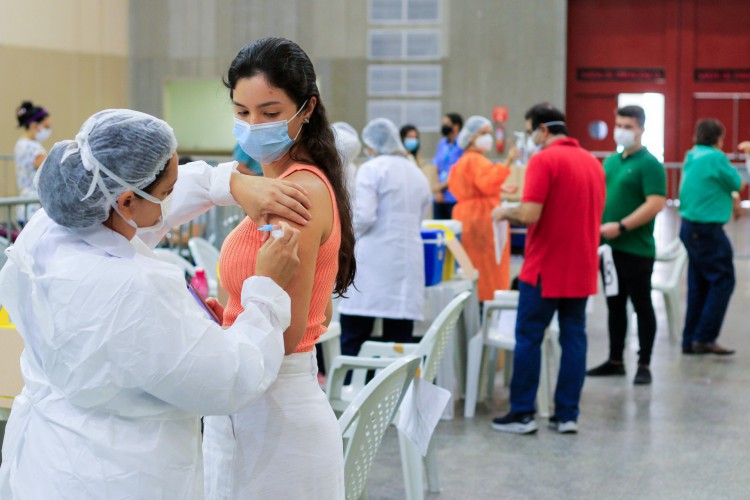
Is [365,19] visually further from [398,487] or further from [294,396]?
[294,396]

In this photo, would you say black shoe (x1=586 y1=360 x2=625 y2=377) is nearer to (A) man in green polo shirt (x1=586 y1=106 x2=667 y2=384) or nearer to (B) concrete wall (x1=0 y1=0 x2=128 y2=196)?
(A) man in green polo shirt (x1=586 y1=106 x2=667 y2=384)

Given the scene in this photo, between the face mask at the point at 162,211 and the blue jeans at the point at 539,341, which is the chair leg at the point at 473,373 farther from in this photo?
the face mask at the point at 162,211

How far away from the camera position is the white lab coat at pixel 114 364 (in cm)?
151

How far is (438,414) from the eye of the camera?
3123mm

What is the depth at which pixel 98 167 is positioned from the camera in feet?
4.99

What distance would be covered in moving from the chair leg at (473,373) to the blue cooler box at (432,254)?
14.6 inches

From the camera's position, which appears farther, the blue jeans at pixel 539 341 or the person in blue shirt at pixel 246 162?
the blue jeans at pixel 539 341

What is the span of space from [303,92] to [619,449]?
2.88m

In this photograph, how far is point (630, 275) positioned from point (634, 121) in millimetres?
799

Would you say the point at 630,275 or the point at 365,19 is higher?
the point at 365,19

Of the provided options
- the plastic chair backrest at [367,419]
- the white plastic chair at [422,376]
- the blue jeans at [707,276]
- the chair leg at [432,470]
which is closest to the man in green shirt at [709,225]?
the blue jeans at [707,276]

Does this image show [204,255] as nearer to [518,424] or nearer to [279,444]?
[518,424]

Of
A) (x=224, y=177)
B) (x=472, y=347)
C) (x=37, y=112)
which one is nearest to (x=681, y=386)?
(x=472, y=347)

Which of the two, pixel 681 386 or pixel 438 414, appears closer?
pixel 438 414
